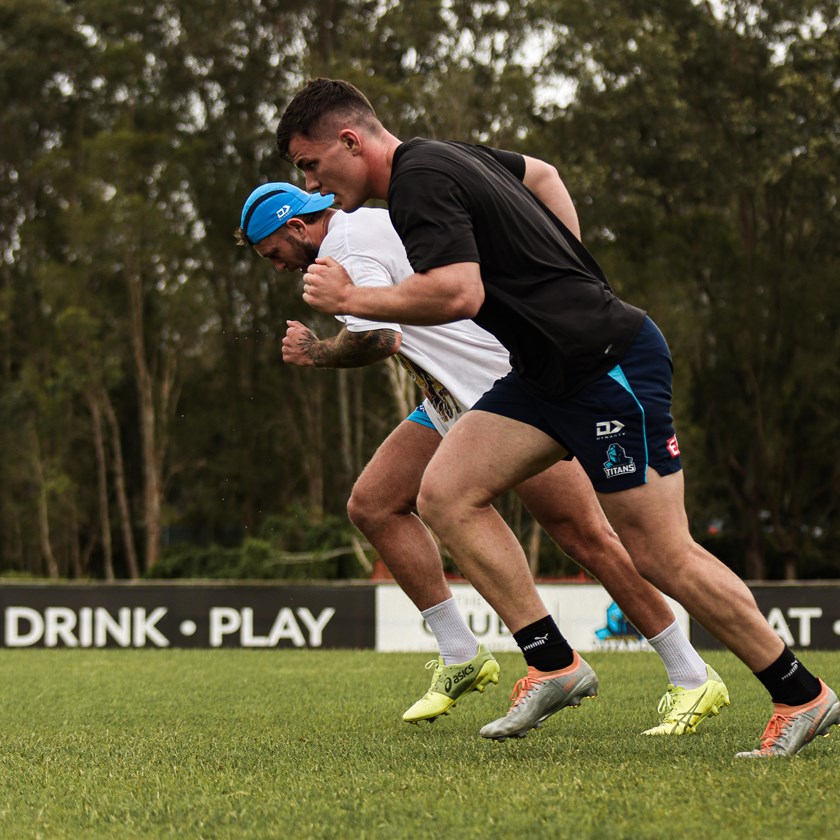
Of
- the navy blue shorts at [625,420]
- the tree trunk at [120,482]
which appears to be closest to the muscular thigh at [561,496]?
the navy blue shorts at [625,420]

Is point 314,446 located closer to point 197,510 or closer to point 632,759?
point 197,510

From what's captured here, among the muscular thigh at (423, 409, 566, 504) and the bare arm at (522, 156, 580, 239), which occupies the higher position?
the bare arm at (522, 156, 580, 239)

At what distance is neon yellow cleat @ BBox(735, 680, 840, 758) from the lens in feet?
11.9

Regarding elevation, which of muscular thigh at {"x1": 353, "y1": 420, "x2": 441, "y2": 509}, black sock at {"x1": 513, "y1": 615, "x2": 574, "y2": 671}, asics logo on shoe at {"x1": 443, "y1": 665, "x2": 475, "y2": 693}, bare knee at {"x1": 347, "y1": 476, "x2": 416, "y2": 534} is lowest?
asics logo on shoe at {"x1": 443, "y1": 665, "x2": 475, "y2": 693}

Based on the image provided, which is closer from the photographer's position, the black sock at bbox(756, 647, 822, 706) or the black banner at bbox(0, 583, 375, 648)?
the black sock at bbox(756, 647, 822, 706)

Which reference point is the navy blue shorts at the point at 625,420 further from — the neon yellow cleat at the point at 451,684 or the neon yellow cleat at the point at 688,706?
the neon yellow cleat at the point at 451,684

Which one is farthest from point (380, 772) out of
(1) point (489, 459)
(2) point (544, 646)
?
(1) point (489, 459)

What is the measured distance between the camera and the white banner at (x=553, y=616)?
38.8 feet

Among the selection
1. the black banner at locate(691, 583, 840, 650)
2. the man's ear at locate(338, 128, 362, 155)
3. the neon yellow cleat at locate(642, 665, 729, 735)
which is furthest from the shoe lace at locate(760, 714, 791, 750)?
the black banner at locate(691, 583, 840, 650)

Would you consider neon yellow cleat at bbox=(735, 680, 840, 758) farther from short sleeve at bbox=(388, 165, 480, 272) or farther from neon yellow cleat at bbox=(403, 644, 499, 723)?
short sleeve at bbox=(388, 165, 480, 272)

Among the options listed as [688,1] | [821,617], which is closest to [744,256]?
[688,1]

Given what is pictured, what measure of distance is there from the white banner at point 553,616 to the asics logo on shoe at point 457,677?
280 inches

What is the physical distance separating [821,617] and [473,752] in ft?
27.3

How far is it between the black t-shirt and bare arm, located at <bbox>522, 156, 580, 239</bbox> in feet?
1.57
